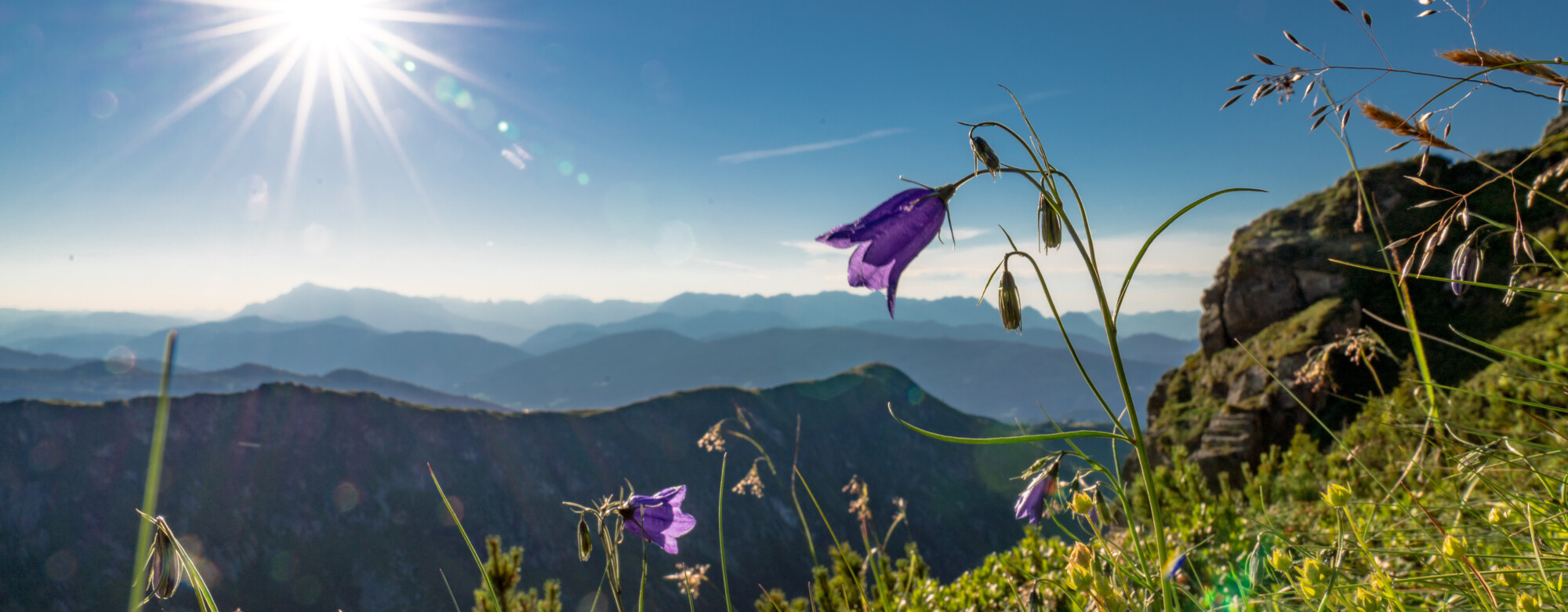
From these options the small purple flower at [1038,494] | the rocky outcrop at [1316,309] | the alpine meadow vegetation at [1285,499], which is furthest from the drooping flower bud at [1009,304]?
the rocky outcrop at [1316,309]

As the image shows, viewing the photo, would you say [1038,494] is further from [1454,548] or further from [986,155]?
[986,155]

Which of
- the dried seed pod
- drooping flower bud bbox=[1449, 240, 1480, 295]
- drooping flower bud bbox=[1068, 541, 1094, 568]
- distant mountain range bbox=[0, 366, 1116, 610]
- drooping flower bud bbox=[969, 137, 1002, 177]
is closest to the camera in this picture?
drooping flower bud bbox=[969, 137, 1002, 177]

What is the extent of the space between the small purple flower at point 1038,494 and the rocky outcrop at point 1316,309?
9.78 meters

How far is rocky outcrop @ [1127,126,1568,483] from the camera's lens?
10.3 meters

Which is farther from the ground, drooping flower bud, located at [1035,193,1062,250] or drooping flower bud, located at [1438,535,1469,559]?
drooping flower bud, located at [1035,193,1062,250]

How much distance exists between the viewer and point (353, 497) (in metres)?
40.7

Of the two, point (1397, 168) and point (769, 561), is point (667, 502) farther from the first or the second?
point (769, 561)

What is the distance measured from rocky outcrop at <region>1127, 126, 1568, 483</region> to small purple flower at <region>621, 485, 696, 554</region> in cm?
1033

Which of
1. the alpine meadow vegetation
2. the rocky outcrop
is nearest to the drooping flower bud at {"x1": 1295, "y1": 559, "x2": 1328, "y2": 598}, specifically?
the alpine meadow vegetation

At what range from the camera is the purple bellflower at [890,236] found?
1.32m

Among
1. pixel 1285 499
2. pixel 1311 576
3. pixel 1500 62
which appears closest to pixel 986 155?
pixel 1311 576

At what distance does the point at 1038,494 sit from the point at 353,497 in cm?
5063

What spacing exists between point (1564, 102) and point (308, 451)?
53.6 meters

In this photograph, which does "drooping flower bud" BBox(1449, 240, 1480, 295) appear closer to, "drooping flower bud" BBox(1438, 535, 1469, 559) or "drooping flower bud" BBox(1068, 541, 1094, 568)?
"drooping flower bud" BBox(1438, 535, 1469, 559)
